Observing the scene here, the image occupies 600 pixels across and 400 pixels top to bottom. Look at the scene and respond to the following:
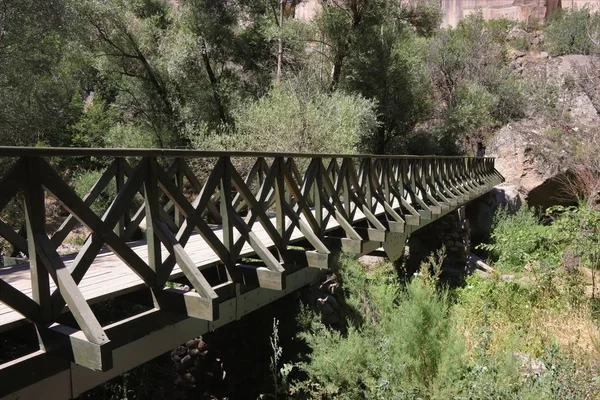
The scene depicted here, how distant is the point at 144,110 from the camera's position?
50.8 ft

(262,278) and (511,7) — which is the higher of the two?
(511,7)

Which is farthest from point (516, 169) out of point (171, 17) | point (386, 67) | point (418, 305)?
point (418, 305)

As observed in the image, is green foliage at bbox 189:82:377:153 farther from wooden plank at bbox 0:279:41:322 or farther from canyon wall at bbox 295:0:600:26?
canyon wall at bbox 295:0:600:26

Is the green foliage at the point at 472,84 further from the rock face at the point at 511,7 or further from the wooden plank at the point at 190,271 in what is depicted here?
the wooden plank at the point at 190,271

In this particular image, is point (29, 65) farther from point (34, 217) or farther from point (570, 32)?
point (570, 32)

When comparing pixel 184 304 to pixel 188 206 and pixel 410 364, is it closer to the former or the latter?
pixel 188 206

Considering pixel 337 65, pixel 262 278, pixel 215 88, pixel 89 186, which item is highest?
pixel 337 65

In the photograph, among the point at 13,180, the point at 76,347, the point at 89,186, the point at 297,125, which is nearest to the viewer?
the point at 13,180

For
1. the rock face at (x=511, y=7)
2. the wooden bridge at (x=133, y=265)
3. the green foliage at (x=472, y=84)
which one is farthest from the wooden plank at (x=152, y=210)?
the rock face at (x=511, y=7)

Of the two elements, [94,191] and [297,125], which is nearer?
[94,191]

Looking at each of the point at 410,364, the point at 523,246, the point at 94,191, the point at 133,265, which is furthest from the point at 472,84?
the point at 133,265

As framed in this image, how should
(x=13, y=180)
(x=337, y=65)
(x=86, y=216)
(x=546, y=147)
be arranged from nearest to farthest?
(x=13, y=180)
(x=86, y=216)
(x=337, y=65)
(x=546, y=147)

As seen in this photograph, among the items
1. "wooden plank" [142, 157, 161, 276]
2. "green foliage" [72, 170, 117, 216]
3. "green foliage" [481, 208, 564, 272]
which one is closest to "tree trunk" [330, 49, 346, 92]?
"green foliage" [481, 208, 564, 272]

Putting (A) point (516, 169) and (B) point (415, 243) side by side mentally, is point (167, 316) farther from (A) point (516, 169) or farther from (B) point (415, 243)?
(A) point (516, 169)
